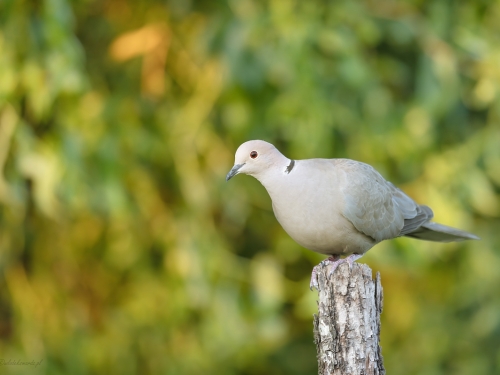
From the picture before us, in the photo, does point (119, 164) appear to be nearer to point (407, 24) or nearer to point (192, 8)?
point (192, 8)

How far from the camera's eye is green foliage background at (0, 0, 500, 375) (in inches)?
216

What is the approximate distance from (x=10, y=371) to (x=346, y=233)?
3.14m

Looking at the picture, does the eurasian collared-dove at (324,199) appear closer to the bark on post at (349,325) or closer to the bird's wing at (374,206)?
the bird's wing at (374,206)

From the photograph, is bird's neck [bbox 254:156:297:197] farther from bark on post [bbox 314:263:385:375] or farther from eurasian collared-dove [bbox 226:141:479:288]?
bark on post [bbox 314:263:385:375]

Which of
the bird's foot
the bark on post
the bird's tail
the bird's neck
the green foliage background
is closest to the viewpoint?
the bark on post

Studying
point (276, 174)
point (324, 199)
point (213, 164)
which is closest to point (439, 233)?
point (324, 199)

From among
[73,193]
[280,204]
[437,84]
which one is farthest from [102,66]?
[280,204]

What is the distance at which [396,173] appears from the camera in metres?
6.32

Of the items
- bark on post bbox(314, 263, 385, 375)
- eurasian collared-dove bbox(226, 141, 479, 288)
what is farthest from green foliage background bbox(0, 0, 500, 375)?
bark on post bbox(314, 263, 385, 375)

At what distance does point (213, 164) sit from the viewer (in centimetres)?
600

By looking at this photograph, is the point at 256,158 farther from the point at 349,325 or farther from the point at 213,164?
the point at 213,164

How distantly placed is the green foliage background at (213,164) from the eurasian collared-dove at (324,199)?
159 cm

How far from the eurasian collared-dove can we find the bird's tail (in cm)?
53

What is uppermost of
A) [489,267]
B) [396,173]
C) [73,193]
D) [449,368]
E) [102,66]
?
[102,66]
